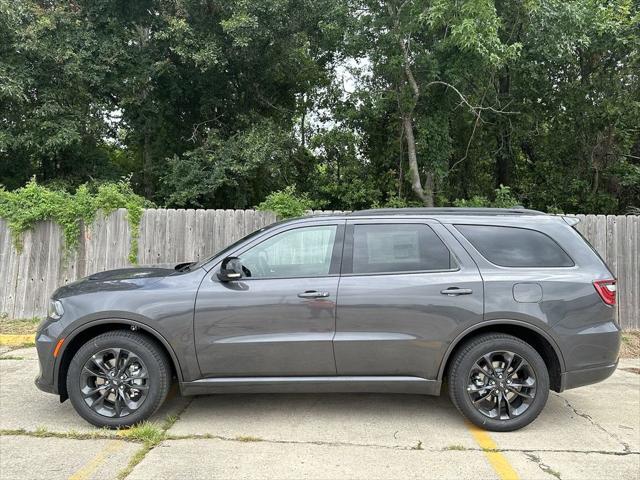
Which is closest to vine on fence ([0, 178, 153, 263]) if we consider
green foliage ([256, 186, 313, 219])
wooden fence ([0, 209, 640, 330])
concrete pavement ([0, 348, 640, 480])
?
wooden fence ([0, 209, 640, 330])

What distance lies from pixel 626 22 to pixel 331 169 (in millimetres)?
7053

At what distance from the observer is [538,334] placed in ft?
13.8

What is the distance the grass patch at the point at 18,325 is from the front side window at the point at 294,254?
4.82 meters

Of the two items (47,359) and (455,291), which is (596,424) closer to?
(455,291)

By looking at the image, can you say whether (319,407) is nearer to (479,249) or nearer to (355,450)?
(355,450)

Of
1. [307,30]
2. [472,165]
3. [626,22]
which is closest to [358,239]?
[307,30]

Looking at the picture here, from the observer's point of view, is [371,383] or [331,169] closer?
[371,383]

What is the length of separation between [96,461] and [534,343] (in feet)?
12.0

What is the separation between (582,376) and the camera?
4.21 metres

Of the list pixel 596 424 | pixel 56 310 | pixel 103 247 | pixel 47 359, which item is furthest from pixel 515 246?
pixel 103 247

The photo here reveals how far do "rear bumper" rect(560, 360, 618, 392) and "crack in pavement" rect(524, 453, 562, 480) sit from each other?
2.29 ft

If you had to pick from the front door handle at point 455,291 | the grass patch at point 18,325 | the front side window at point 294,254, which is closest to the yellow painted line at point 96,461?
the front side window at point 294,254

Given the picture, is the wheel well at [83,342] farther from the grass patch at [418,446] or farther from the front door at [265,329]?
the grass patch at [418,446]

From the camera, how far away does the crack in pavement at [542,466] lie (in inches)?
141
